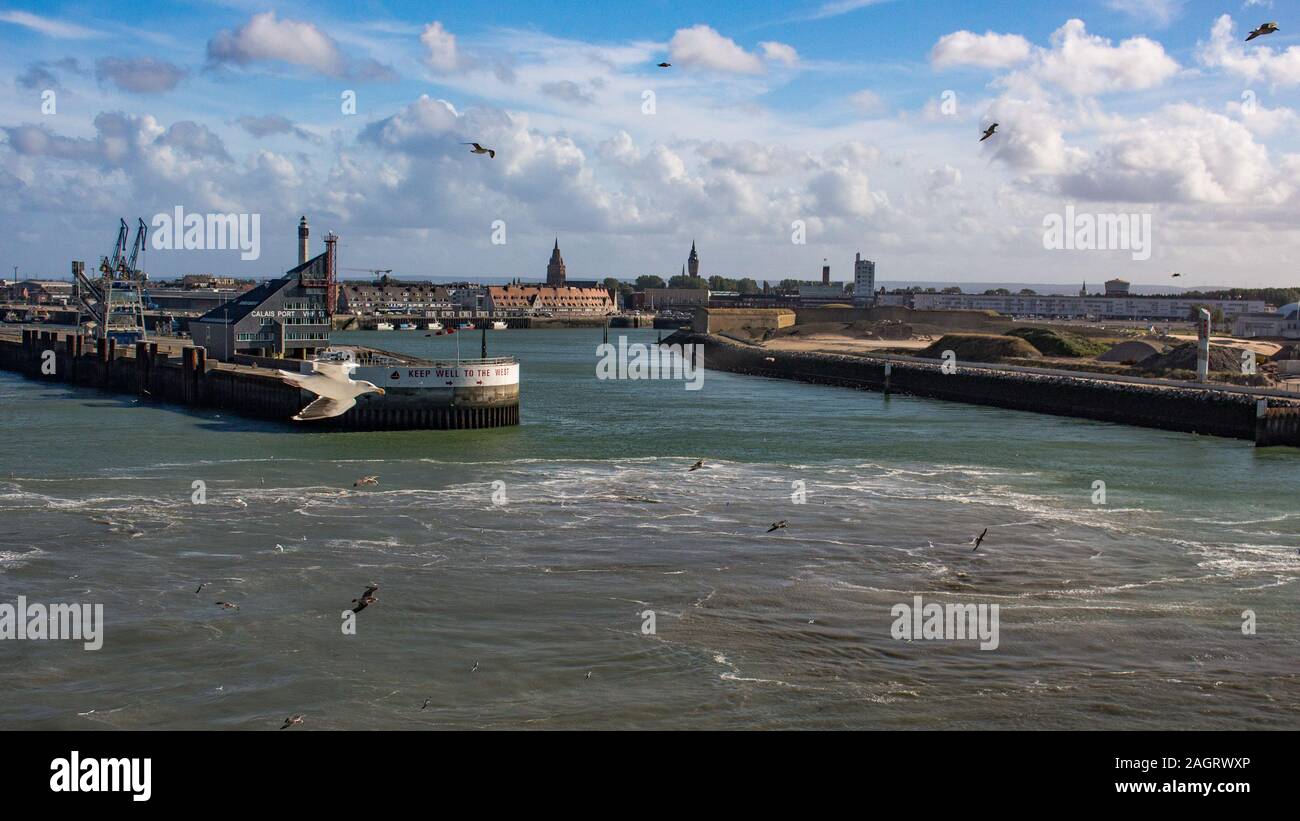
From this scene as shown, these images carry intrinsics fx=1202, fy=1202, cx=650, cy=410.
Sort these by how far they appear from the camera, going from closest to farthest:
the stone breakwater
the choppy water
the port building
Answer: the choppy water, the stone breakwater, the port building

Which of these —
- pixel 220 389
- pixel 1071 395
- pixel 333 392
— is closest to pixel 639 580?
pixel 333 392

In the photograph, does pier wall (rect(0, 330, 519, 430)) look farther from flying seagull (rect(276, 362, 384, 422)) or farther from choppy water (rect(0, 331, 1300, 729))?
choppy water (rect(0, 331, 1300, 729))

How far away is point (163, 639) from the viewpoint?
24.2 metres

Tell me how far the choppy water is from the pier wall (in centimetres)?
244

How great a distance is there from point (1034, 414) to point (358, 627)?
52.3 meters

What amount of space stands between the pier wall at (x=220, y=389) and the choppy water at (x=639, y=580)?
244 cm

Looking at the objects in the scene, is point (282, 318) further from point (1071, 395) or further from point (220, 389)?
point (1071, 395)

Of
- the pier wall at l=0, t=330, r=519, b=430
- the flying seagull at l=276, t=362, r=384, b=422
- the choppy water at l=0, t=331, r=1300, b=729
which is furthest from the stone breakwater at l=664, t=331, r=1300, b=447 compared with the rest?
the flying seagull at l=276, t=362, r=384, b=422

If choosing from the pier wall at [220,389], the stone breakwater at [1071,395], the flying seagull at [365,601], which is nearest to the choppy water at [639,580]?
the flying seagull at [365,601]

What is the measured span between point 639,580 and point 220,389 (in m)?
41.4

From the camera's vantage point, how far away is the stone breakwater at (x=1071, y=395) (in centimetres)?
5619

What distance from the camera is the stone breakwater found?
184 ft

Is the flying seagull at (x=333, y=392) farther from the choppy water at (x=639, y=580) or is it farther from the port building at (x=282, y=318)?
the port building at (x=282, y=318)
